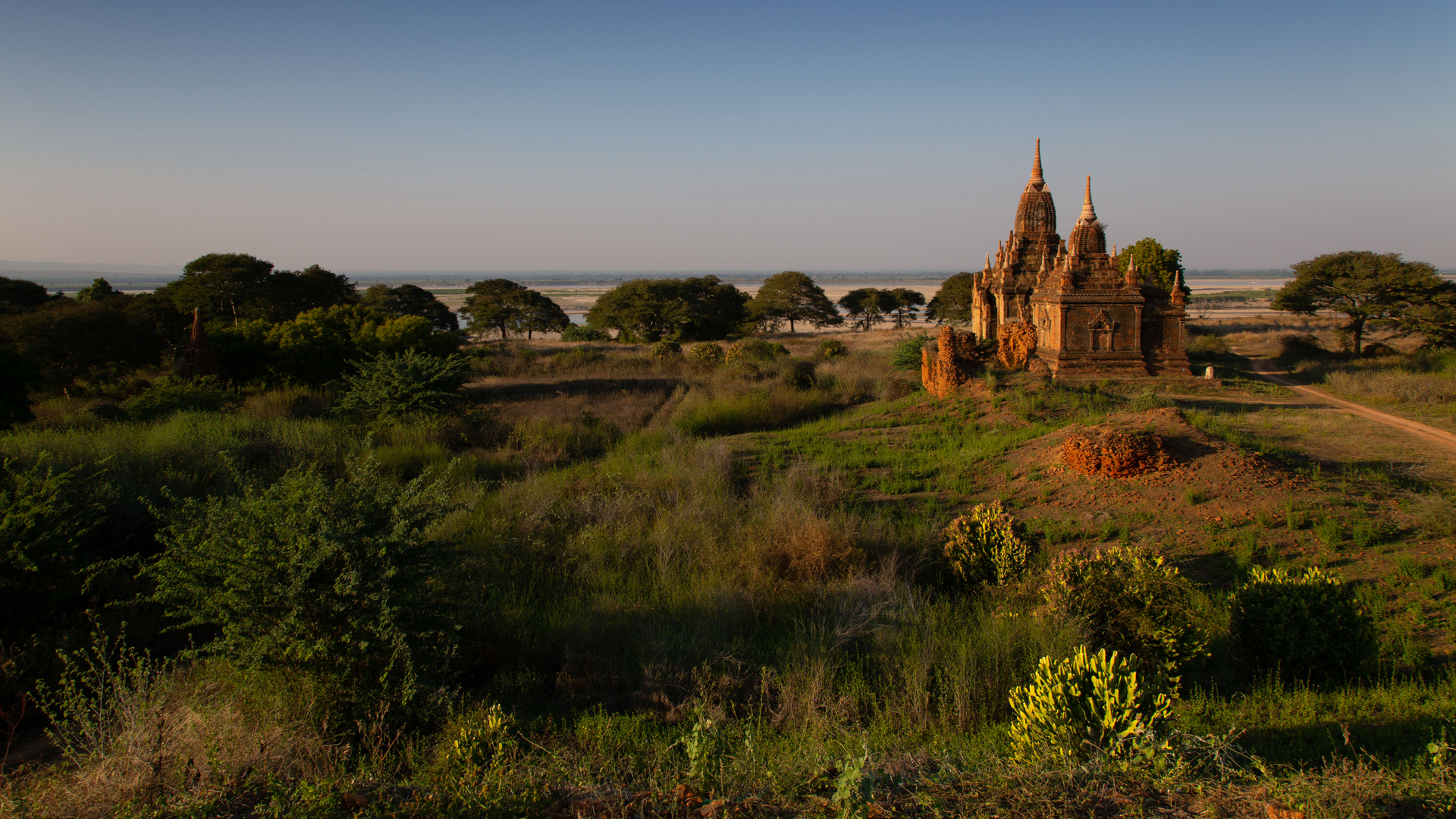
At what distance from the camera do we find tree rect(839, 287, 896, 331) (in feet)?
207

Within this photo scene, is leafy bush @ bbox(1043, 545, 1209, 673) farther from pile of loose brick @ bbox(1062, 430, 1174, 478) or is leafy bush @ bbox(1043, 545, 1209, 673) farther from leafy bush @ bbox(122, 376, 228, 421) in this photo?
leafy bush @ bbox(122, 376, 228, 421)

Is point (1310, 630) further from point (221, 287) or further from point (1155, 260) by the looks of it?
point (221, 287)

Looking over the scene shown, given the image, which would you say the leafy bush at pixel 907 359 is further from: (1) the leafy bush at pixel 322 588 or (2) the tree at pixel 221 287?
(2) the tree at pixel 221 287

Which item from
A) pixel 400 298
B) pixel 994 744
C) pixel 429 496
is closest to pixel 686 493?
pixel 429 496

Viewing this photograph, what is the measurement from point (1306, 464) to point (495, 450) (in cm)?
1231

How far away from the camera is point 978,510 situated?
6.98 meters

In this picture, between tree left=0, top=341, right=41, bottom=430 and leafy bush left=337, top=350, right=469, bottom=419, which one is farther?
leafy bush left=337, top=350, right=469, bottom=419

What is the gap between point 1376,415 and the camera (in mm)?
14102

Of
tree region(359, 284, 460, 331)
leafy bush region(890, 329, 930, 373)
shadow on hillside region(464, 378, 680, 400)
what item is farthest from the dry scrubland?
tree region(359, 284, 460, 331)

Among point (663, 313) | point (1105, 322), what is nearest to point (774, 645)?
point (1105, 322)

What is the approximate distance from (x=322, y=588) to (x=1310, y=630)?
21.4 feet

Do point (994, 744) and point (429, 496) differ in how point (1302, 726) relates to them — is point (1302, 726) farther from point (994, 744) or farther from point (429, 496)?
point (429, 496)

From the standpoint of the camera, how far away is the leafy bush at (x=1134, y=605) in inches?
186

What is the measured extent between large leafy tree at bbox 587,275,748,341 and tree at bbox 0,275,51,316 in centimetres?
2674
